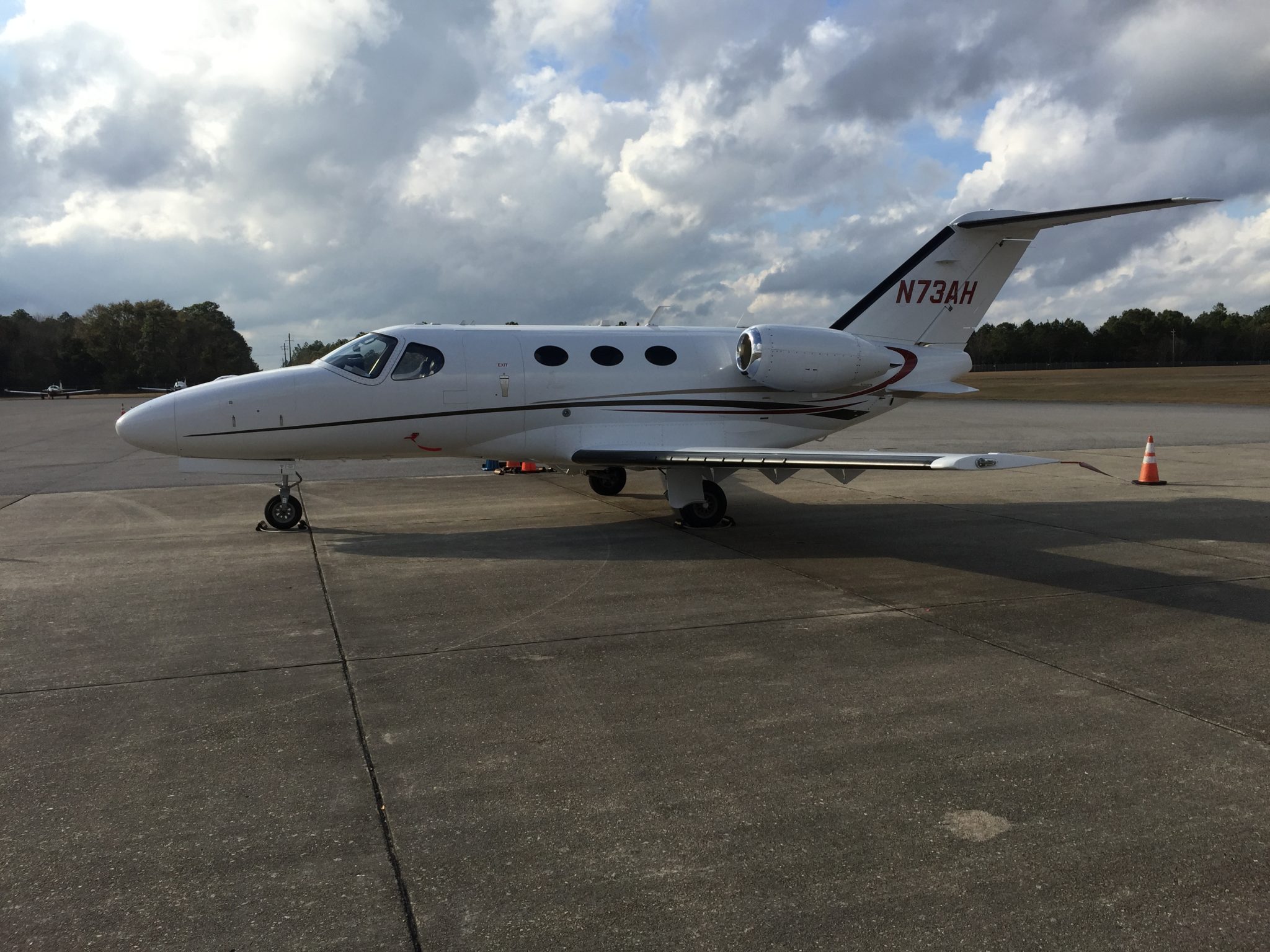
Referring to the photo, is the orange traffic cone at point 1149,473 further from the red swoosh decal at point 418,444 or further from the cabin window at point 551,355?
the red swoosh decal at point 418,444

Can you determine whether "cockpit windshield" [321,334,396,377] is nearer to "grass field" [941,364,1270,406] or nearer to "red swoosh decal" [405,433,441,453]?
"red swoosh decal" [405,433,441,453]


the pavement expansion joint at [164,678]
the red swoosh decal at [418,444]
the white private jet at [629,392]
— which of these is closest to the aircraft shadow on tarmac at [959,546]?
the white private jet at [629,392]

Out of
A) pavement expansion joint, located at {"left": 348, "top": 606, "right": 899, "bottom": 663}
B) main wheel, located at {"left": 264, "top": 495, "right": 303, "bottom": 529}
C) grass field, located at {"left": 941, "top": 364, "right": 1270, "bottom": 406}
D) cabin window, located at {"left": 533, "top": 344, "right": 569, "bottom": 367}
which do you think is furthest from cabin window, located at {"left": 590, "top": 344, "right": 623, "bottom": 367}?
grass field, located at {"left": 941, "top": 364, "right": 1270, "bottom": 406}

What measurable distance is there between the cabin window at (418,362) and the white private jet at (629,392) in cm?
2

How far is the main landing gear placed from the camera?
38.9 feet

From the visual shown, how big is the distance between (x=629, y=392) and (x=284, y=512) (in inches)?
186

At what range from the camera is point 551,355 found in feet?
40.3

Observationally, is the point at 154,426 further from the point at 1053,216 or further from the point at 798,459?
the point at 1053,216

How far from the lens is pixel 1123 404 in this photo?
44.4 meters

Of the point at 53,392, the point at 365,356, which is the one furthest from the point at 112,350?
the point at 365,356

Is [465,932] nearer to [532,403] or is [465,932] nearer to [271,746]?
[271,746]

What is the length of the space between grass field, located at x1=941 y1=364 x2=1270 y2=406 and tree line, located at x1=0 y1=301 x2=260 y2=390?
93.8m

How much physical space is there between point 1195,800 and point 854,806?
63.1 inches

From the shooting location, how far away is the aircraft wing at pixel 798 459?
8258mm
